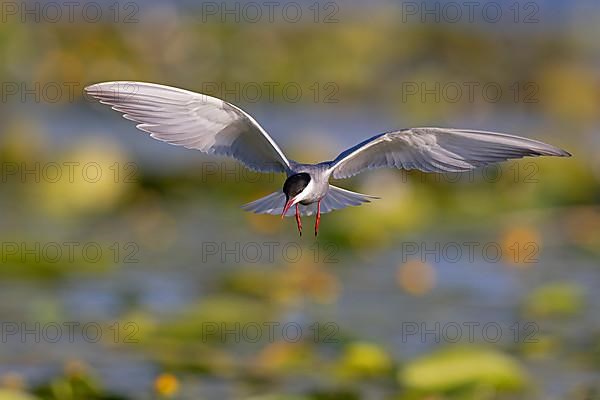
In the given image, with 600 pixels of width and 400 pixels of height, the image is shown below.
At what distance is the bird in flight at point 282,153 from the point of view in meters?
3.05

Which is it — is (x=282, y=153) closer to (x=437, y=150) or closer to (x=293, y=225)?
(x=437, y=150)

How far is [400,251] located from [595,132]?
285 cm

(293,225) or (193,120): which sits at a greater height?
(193,120)

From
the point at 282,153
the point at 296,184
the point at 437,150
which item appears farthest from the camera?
the point at 437,150

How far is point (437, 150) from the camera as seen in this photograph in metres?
3.26

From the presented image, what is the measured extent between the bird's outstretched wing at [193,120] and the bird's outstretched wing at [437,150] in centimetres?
21

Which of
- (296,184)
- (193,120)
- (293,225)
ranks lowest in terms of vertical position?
(293,225)

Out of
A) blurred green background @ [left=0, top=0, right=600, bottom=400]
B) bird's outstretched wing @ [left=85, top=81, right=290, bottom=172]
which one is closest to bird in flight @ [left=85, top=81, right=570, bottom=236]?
bird's outstretched wing @ [left=85, top=81, right=290, bottom=172]

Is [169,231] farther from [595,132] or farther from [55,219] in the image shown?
[595,132]

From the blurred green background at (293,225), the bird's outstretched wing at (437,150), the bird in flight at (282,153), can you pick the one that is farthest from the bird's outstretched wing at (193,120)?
the blurred green background at (293,225)

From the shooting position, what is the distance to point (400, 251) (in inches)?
225

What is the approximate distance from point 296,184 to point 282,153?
Result: 209 mm

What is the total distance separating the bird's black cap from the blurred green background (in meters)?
0.93

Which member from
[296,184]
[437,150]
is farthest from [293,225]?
[296,184]
